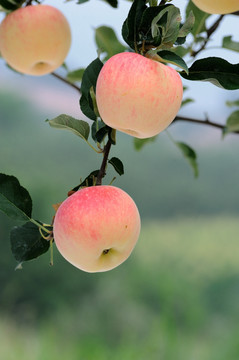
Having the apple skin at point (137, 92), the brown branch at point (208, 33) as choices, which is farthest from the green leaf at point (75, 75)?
the apple skin at point (137, 92)

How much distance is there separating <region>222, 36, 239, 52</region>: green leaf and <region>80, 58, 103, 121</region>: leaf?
1.44 ft

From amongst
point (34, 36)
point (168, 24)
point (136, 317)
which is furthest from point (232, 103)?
point (136, 317)

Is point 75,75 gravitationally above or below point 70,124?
below

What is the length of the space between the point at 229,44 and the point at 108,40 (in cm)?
24

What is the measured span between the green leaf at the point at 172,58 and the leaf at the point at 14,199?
0.90 feet

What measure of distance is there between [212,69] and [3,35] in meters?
0.49

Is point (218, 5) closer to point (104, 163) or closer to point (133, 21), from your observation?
point (133, 21)

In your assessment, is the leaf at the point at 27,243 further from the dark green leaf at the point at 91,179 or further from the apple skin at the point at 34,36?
the apple skin at the point at 34,36

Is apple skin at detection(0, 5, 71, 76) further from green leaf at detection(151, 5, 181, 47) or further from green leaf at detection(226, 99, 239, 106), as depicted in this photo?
green leaf at detection(226, 99, 239, 106)

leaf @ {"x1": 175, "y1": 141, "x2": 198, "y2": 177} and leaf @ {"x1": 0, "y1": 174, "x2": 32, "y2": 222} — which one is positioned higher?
leaf @ {"x1": 0, "y1": 174, "x2": 32, "y2": 222}

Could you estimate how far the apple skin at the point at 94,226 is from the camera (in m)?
0.57

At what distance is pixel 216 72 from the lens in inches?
20.5

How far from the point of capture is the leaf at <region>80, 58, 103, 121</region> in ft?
1.94

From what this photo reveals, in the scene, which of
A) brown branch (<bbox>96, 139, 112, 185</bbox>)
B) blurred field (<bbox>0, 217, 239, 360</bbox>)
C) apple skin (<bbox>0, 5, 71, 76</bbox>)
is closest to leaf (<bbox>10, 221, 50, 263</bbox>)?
brown branch (<bbox>96, 139, 112, 185</bbox>)
